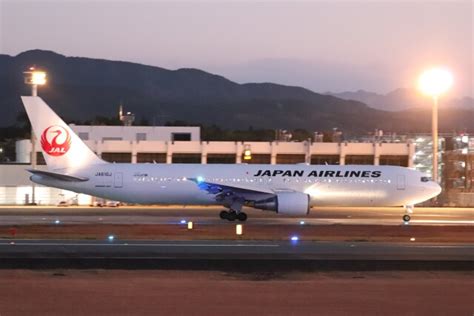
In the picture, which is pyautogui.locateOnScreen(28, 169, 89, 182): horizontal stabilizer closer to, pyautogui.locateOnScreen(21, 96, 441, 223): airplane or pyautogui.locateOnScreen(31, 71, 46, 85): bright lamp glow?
pyautogui.locateOnScreen(21, 96, 441, 223): airplane

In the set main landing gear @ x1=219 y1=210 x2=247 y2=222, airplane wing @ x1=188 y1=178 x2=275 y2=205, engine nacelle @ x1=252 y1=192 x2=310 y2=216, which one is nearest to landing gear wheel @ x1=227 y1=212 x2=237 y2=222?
main landing gear @ x1=219 y1=210 x2=247 y2=222

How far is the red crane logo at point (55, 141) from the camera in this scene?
133ft

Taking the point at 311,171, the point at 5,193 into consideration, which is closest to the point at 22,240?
the point at 311,171

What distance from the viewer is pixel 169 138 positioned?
6888cm

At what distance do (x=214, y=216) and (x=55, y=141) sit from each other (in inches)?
361

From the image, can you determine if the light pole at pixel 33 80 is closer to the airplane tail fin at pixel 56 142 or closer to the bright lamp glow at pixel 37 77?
the bright lamp glow at pixel 37 77

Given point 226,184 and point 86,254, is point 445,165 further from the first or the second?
point 86,254

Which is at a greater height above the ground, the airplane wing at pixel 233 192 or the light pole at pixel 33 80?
the light pole at pixel 33 80

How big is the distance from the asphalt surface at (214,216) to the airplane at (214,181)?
3.23ft

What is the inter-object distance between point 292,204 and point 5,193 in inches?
1002

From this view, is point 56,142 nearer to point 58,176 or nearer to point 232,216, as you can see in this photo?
point 58,176

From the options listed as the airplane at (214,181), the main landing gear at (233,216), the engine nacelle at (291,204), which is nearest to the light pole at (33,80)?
the airplane at (214,181)

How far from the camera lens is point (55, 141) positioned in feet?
134

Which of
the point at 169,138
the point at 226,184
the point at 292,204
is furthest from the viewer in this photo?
the point at 169,138
